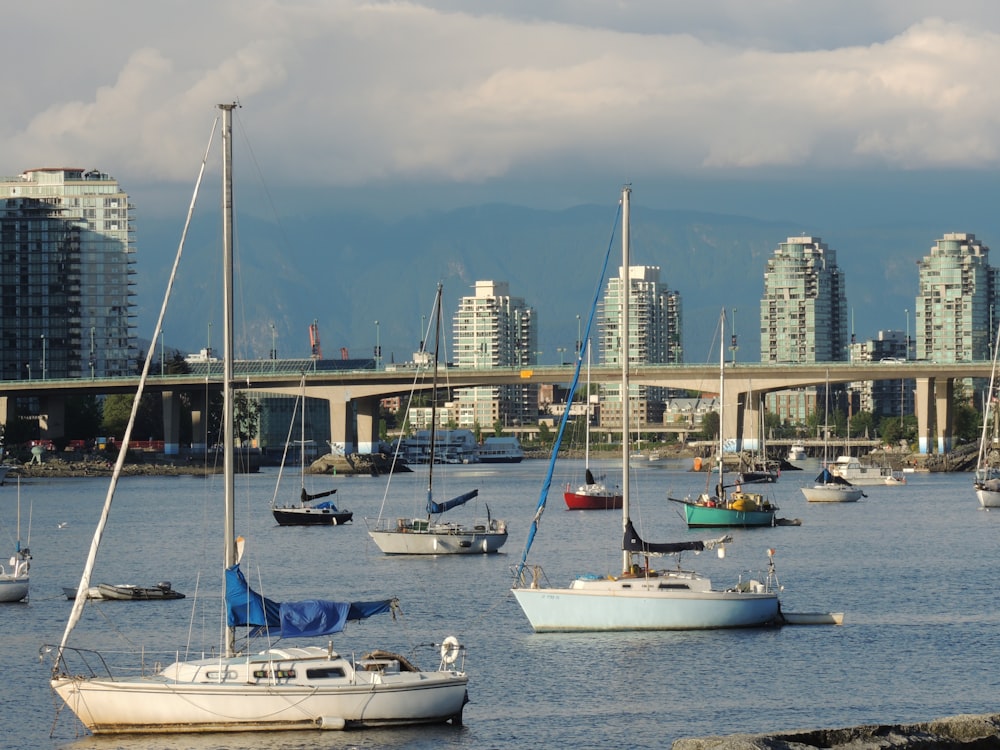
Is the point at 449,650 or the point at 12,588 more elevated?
the point at 449,650

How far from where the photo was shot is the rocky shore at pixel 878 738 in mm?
23234

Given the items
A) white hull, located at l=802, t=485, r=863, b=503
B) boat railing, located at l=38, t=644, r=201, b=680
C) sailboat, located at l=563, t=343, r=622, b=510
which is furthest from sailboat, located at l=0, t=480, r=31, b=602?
white hull, located at l=802, t=485, r=863, b=503

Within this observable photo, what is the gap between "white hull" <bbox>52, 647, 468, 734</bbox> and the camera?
3253 cm

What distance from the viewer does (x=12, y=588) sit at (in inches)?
2272

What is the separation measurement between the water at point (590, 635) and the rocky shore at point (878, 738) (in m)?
9.53

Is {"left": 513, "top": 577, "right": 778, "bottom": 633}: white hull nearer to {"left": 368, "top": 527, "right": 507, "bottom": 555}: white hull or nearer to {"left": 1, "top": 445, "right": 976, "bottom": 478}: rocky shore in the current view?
{"left": 368, "top": 527, "right": 507, "bottom": 555}: white hull

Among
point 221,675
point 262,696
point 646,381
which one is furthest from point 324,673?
point 646,381

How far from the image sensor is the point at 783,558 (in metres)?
73.2

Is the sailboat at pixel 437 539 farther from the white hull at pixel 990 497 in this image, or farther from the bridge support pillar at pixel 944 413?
the bridge support pillar at pixel 944 413

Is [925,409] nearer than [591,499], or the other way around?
[591,499]

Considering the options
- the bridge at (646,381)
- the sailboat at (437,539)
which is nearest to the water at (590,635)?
the sailboat at (437,539)

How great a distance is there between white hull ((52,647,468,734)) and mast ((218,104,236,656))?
1.48 metres

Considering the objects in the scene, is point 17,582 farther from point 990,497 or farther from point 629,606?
point 990,497

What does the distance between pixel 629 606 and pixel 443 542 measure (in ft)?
96.8
